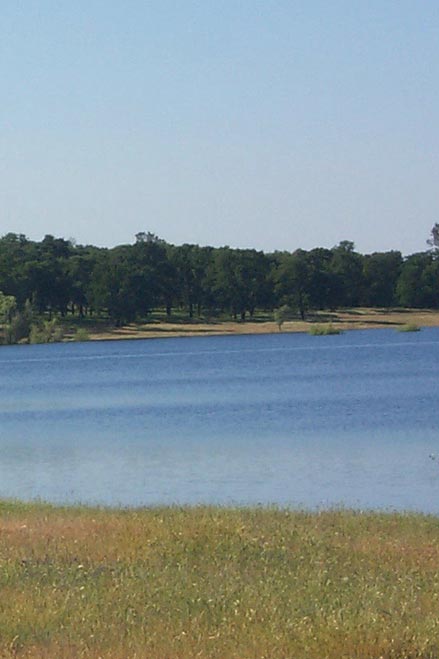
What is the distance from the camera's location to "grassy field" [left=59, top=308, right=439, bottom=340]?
12369cm

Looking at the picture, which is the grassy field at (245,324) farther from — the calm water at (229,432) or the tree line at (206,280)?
Result: the calm water at (229,432)

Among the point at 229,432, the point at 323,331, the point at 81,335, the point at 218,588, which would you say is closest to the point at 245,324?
the point at 323,331

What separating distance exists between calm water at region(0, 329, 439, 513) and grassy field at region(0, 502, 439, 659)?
6.11 m

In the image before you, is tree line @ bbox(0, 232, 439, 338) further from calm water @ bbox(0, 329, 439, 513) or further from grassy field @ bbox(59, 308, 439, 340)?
calm water @ bbox(0, 329, 439, 513)

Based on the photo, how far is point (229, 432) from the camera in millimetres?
34094

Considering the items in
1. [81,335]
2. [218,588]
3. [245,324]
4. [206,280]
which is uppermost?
[206,280]

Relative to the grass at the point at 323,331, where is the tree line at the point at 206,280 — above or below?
above

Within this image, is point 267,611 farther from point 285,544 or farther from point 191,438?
point 191,438

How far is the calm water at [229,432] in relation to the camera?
22.8 m

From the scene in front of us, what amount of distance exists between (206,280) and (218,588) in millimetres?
122883

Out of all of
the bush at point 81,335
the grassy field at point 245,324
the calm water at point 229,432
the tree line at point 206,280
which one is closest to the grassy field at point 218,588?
the calm water at point 229,432

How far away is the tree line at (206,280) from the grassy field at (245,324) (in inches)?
63.5

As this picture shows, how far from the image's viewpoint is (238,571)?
38.6 feet

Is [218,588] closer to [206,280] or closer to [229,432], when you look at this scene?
[229,432]
